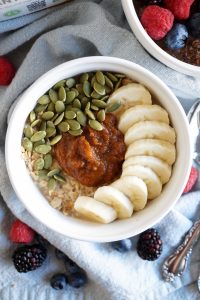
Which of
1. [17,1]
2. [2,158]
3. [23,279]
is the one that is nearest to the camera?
[17,1]

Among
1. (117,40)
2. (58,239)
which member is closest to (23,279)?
(58,239)

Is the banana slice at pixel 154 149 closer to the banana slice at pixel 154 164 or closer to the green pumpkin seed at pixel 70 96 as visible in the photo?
the banana slice at pixel 154 164

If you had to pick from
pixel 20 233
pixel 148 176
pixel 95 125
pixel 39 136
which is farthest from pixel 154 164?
pixel 20 233

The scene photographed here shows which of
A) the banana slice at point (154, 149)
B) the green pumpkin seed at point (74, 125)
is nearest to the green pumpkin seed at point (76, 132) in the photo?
the green pumpkin seed at point (74, 125)

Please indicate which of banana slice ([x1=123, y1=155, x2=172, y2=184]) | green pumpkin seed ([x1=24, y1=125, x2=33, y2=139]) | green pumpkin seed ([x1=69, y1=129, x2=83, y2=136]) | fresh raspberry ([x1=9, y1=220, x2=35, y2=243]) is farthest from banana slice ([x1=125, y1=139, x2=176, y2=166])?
fresh raspberry ([x1=9, y1=220, x2=35, y2=243])

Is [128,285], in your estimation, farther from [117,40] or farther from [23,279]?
[117,40]

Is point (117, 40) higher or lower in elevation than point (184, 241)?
higher

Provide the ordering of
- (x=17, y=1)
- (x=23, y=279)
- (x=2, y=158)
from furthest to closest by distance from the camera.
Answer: (x=23, y=279) → (x=2, y=158) → (x=17, y=1)
